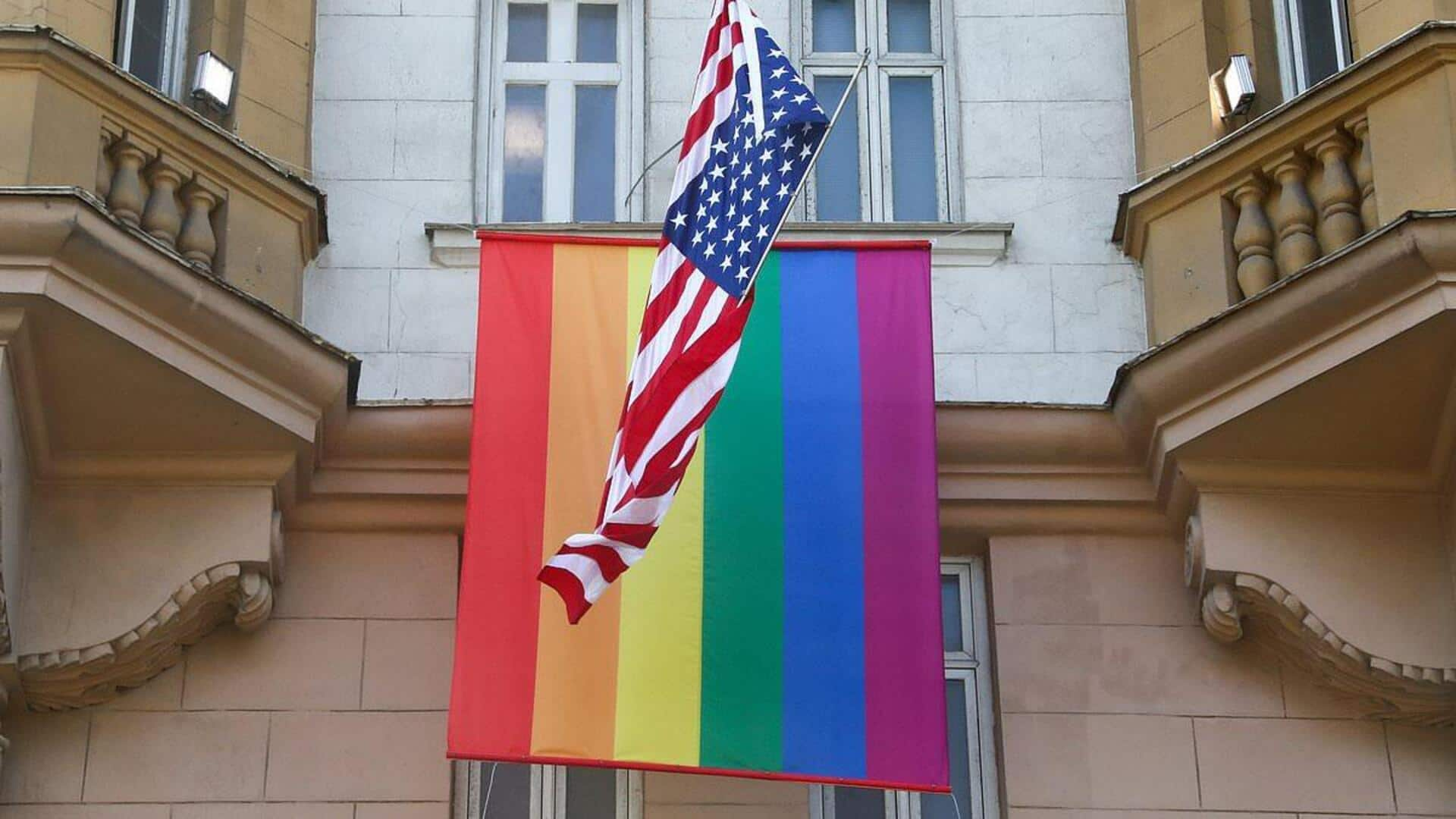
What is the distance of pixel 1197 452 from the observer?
11.3 metres

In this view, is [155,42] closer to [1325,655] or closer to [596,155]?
[596,155]

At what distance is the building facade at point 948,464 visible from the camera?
10.9 metres

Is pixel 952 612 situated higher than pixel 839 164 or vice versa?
pixel 839 164

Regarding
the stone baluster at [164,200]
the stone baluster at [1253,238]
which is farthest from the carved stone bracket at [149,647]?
the stone baluster at [1253,238]

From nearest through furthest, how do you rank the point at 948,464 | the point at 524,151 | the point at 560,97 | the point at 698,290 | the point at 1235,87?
the point at 698,290
the point at 948,464
the point at 1235,87
the point at 524,151
the point at 560,97

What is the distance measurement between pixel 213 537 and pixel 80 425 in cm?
69

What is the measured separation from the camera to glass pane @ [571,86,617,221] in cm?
1280

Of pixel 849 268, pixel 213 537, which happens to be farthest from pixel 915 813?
pixel 213 537

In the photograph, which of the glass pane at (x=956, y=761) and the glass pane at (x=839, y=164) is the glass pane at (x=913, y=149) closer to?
the glass pane at (x=839, y=164)

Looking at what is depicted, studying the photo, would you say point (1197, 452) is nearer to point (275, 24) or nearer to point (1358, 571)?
point (1358, 571)

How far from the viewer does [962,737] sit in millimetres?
11625

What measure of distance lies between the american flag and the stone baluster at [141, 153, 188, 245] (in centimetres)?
211

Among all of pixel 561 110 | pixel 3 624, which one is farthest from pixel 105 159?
pixel 561 110

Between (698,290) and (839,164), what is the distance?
2.79m
